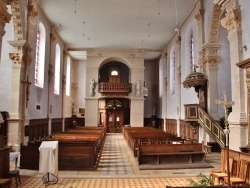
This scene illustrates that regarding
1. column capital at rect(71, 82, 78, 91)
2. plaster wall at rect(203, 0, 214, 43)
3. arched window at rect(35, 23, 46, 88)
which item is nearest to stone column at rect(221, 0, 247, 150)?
plaster wall at rect(203, 0, 214, 43)

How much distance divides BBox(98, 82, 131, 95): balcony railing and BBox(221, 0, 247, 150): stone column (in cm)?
1405

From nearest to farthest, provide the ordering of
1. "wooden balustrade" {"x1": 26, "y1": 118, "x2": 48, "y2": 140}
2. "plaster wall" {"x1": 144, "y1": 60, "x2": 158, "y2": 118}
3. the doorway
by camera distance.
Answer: "wooden balustrade" {"x1": 26, "y1": 118, "x2": 48, "y2": 140} < the doorway < "plaster wall" {"x1": 144, "y1": 60, "x2": 158, "y2": 118}

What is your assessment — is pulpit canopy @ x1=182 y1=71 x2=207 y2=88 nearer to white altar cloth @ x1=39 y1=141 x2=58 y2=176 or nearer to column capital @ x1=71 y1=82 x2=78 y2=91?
white altar cloth @ x1=39 y1=141 x2=58 y2=176

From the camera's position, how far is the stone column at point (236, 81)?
25.5 feet

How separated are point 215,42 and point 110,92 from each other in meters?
11.9

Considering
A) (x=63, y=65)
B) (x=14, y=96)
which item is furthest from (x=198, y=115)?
(x=63, y=65)

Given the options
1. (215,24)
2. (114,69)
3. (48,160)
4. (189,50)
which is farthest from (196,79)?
(114,69)

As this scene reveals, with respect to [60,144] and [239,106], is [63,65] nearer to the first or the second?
[60,144]

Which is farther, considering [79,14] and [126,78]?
[126,78]

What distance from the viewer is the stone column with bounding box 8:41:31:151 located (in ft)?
35.2

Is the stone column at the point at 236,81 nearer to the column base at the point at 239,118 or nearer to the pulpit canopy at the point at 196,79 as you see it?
the column base at the point at 239,118

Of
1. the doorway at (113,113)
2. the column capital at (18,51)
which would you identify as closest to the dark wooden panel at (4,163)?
the column capital at (18,51)

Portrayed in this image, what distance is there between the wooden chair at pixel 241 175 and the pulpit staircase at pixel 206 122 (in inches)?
159

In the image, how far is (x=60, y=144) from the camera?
27.3ft
